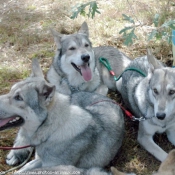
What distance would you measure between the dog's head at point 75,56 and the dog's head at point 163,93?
62.6 inches

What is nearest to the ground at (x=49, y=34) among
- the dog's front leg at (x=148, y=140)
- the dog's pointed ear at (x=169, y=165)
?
the dog's front leg at (x=148, y=140)

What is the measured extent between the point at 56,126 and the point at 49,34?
412 cm

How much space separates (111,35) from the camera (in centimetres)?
716

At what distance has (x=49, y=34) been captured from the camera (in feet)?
24.2

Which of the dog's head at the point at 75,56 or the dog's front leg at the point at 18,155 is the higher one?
the dog's head at the point at 75,56

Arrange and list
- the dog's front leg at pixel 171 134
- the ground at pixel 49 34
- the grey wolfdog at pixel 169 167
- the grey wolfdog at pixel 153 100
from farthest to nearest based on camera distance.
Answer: the ground at pixel 49 34, the dog's front leg at pixel 171 134, the grey wolfdog at pixel 153 100, the grey wolfdog at pixel 169 167

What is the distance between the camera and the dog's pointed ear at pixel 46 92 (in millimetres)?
3503

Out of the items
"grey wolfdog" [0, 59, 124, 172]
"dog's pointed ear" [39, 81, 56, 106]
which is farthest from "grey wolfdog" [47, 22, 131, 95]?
"dog's pointed ear" [39, 81, 56, 106]

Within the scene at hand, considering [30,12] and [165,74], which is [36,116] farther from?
[30,12]

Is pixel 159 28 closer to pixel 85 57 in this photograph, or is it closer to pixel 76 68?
pixel 85 57

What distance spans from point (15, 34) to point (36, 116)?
167 inches

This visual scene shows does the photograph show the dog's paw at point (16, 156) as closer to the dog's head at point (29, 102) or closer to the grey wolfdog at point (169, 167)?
the dog's head at point (29, 102)

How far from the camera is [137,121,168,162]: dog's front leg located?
170 inches

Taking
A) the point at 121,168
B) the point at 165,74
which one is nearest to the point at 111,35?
the point at 165,74
